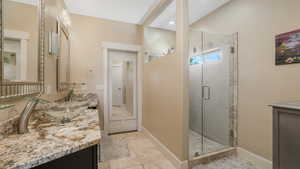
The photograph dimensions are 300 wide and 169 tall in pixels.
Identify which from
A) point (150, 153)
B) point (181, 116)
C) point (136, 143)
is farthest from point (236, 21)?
point (136, 143)

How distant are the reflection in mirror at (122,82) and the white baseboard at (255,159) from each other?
2334 mm

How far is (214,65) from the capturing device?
7.70 feet

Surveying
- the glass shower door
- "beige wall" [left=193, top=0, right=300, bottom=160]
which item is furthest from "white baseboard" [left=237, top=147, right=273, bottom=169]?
the glass shower door

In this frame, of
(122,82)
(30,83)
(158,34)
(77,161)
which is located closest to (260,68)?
(158,34)

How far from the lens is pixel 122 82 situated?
311 cm

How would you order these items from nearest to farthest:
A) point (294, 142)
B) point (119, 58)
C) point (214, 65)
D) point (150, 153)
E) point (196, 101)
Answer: point (294, 142) → point (150, 153) → point (214, 65) → point (196, 101) → point (119, 58)

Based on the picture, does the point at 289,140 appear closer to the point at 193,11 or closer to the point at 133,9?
the point at 193,11

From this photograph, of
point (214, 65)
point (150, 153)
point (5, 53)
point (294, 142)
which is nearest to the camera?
point (5, 53)

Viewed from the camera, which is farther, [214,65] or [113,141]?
[113,141]

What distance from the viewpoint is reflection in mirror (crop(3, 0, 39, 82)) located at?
0.81 meters

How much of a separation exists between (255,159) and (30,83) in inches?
117

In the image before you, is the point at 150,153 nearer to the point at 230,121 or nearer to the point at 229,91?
the point at 230,121

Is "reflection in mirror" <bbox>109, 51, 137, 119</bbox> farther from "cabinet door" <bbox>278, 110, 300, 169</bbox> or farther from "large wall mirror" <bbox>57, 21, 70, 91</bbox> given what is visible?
"cabinet door" <bbox>278, 110, 300, 169</bbox>

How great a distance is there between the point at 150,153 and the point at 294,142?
1801 millimetres
